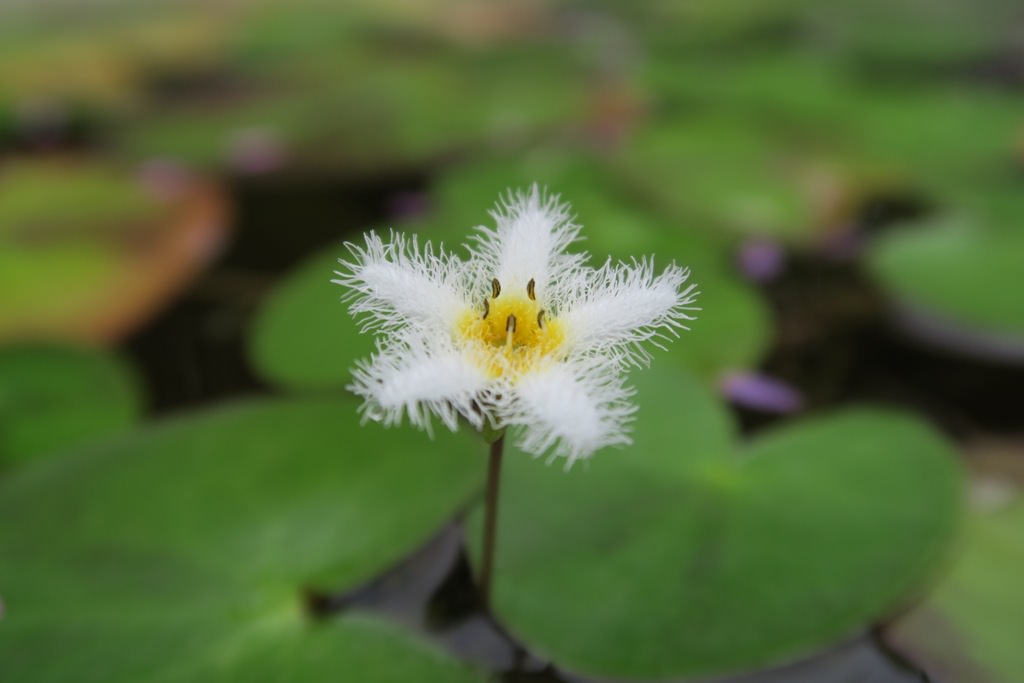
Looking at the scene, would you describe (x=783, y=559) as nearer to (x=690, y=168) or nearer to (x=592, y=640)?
(x=592, y=640)

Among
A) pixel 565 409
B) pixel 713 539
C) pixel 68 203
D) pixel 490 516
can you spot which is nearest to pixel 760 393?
pixel 713 539

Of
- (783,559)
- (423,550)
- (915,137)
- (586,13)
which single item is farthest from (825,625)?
(586,13)

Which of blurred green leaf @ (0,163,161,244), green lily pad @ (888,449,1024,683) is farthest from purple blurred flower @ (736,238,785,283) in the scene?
blurred green leaf @ (0,163,161,244)

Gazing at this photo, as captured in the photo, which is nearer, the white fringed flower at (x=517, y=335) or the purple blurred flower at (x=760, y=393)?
the white fringed flower at (x=517, y=335)

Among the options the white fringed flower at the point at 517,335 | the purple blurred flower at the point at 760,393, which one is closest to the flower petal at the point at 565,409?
the white fringed flower at the point at 517,335

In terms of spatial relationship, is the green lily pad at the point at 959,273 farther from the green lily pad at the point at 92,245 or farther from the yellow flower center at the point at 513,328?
the green lily pad at the point at 92,245

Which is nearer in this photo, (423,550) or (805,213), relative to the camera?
(423,550)

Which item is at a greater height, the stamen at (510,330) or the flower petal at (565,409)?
the stamen at (510,330)

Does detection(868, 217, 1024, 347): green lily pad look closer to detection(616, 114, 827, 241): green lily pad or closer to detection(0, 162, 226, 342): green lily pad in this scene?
detection(616, 114, 827, 241): green lily pad
